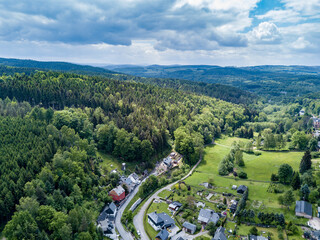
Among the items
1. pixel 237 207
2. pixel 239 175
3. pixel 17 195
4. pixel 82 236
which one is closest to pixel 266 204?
pixel 237 207

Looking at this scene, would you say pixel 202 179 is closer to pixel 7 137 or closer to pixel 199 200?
pixel 199 200

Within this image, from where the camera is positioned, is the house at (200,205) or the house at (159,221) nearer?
the house at (159,221)

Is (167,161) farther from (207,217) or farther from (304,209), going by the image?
(304,209)

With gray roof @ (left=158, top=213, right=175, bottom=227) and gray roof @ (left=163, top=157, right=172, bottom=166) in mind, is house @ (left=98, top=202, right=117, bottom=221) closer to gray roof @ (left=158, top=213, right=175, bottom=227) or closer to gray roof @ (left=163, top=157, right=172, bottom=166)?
gray roof @ (left=158, top=213, right=175, bottom=227)

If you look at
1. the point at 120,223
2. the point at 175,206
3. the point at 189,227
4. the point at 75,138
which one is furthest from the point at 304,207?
the point at 75,138

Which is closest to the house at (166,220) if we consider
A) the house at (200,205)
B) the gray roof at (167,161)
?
the house at (200,205)

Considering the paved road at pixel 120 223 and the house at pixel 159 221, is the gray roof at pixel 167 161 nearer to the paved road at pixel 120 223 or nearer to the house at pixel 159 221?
the paved road at pixel 120 223
